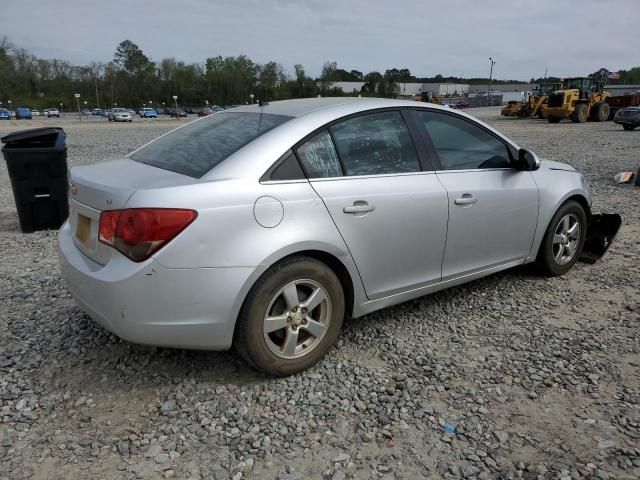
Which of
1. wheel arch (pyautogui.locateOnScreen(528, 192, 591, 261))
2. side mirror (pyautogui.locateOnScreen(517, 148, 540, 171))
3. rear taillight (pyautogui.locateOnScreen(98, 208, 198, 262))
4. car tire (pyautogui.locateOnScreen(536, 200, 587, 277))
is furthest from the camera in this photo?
car tire (pyautogui.locateOnScreen(536, 200, 587, 277))

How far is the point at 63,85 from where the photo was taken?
315 ft

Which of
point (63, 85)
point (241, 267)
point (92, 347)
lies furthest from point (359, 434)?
point (63, 85)

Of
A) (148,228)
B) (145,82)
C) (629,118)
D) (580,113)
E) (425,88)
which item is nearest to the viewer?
(148,228)

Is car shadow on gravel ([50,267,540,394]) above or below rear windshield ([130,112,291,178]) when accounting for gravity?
below

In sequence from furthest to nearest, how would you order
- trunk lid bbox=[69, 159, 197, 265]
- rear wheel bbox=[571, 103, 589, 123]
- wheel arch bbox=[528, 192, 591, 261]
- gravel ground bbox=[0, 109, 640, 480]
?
rear wheel bbox=[571, 103, 589, 123] → wheel arch bbox=[528, 192, 591, 261] → trunk lid bbox=[69, 159, 197, 265] → gravel ground bbox=[0, 109, 640, 480]

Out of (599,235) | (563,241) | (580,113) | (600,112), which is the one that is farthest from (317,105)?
(600,112)

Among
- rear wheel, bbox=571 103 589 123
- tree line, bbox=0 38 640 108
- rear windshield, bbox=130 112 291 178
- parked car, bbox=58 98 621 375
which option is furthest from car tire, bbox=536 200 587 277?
tree line, bbox=0 38 640 108

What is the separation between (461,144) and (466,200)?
50 centimetres

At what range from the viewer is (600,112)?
3067 centimetres

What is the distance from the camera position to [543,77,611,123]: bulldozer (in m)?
30.1

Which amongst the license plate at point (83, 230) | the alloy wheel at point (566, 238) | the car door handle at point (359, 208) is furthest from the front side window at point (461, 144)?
the license plate at point (83, 230)

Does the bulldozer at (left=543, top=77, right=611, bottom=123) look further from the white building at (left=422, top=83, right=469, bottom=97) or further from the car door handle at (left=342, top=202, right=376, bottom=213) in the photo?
the white building at (left=422, top=83, right=469, bottom=97)

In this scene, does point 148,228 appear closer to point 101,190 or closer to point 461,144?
point 101,190

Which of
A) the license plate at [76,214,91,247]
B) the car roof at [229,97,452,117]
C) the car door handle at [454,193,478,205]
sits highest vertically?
the car roof at [229,97,452,117]
